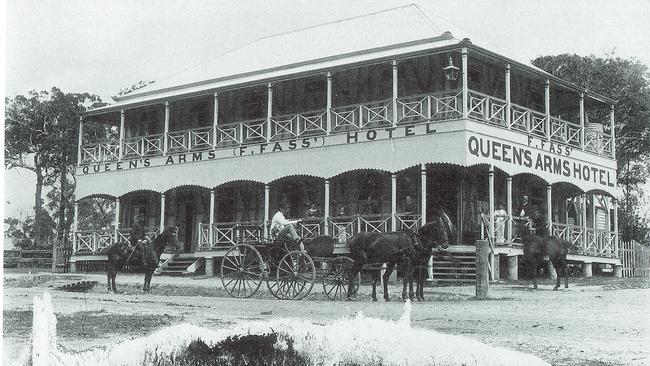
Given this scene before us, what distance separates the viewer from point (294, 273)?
46.8ft

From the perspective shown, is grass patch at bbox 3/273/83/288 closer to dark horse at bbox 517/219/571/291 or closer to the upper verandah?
the upper verandah

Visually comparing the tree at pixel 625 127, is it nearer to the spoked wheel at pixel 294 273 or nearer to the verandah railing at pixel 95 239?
the spoked wheel at pixel 294 273

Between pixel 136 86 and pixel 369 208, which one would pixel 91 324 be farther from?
pixel 136 86

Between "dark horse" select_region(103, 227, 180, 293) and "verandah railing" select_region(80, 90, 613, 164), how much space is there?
677 centimetres

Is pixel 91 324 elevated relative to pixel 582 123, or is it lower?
lower

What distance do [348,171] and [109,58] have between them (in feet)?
37.3

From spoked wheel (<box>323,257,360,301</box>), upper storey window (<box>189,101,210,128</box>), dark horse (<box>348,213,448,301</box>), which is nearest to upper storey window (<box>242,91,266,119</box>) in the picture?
upper storey window (<box>189,101,210,128</box>)

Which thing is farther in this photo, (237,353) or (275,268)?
(275,268)

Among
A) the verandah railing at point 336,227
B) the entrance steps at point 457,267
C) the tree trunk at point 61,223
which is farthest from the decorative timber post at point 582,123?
the tree trunk at point 61,223

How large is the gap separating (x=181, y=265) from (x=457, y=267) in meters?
9.04

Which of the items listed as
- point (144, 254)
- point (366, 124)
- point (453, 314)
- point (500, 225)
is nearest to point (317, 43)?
point (366, 124)

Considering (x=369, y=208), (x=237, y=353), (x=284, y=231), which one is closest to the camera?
(x=237, y=353)

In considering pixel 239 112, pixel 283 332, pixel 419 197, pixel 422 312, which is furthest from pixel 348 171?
pixel 283 332

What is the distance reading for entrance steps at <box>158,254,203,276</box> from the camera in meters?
23.1
